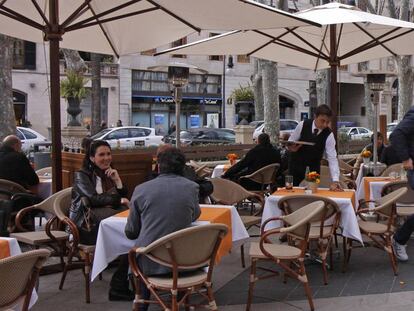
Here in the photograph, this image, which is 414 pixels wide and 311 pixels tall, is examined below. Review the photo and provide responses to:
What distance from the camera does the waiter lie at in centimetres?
697

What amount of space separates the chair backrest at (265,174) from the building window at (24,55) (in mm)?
27789

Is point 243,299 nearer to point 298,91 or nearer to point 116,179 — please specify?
point 116,179

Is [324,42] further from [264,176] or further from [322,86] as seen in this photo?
[322,86]

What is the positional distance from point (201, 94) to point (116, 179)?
118 ft

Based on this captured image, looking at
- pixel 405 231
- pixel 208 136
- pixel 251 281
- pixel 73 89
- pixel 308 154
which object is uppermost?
pixel 73 89

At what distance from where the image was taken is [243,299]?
5.31 meters

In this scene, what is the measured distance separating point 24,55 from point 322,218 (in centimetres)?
3193

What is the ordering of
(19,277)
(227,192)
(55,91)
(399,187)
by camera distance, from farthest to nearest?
1. (399,187)
2. (227,192)
3. (55,91)
4. (19,277)

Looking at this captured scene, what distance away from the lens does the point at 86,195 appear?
205 inches

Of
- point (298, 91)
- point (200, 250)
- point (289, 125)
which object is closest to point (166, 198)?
point (200, 250)

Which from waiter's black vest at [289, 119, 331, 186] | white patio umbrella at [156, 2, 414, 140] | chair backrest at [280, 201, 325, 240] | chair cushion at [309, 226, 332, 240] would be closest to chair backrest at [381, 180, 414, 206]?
waiter's black vest at [289, 119, 331, 186]

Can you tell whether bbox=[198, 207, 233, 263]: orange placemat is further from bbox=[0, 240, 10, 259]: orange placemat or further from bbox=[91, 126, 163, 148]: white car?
bbox=[91, 126, 163, 148]: white car

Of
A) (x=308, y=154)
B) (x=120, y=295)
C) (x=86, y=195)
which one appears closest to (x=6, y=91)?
(x=308, y=154)

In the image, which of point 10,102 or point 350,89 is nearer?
point 10,102
